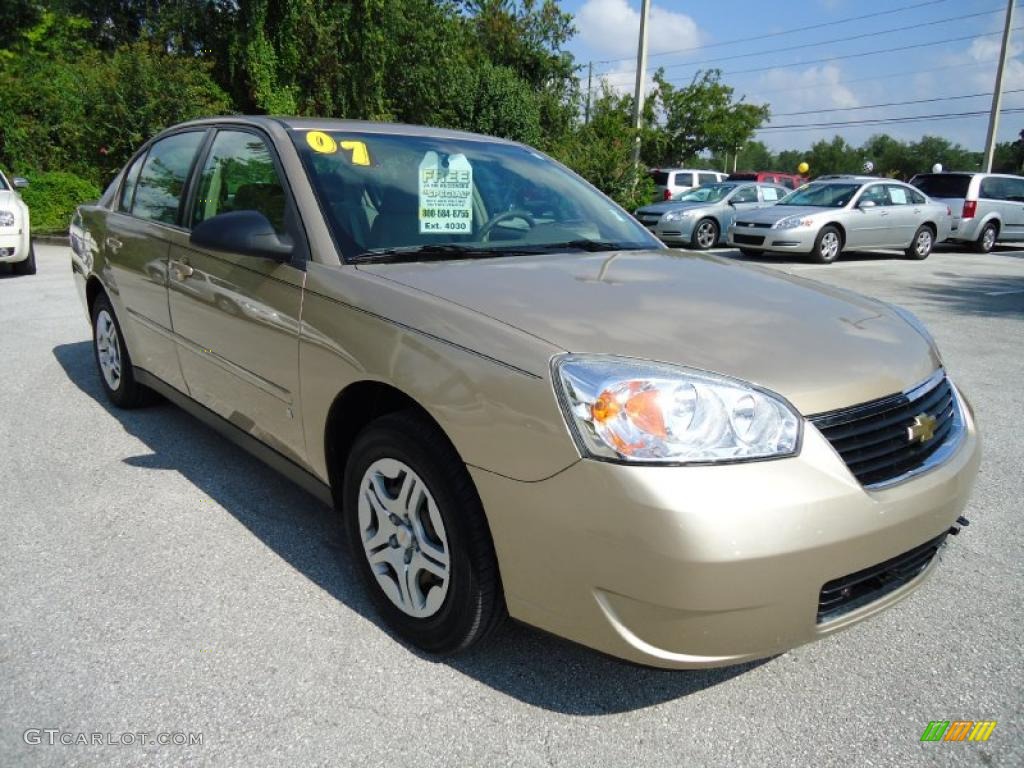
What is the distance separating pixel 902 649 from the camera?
245 centimetres

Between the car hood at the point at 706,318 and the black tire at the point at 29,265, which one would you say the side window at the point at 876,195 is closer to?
the car hood at the point at 706,318

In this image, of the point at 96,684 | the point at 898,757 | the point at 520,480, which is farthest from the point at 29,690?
the point at 898,757

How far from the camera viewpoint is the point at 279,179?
115 inches

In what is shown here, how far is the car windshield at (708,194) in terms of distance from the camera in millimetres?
16203

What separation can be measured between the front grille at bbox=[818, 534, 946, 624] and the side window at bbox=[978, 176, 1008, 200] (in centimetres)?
1732

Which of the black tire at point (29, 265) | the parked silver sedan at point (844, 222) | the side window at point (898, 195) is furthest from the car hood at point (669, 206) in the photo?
the black tire at point (29, 265)

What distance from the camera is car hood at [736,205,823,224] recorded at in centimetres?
1343

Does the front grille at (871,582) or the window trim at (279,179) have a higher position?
the window trim at (279,179)

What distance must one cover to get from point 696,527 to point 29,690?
188 cm

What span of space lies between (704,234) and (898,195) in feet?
11.6

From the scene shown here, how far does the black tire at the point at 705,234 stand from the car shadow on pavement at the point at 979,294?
4418 millimetres

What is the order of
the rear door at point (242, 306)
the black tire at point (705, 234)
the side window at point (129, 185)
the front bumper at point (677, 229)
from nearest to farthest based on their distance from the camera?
the rear door at point (242, 306) → the side window at point (129, 185) → the front bumper at point (677, 229) → the black tire at point (705, 234)

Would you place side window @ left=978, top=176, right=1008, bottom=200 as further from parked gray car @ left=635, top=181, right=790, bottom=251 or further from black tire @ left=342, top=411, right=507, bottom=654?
black tire @ left=342, top=411, right=507, bottom=654

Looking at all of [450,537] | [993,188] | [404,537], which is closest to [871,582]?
[450,537]
